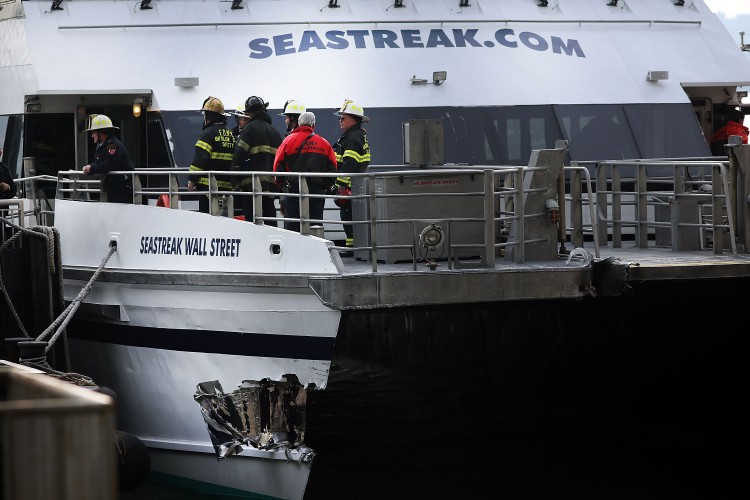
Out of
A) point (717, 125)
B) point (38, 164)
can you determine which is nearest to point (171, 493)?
point (38, 164)

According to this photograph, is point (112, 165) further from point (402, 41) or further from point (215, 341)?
point (402, 41)

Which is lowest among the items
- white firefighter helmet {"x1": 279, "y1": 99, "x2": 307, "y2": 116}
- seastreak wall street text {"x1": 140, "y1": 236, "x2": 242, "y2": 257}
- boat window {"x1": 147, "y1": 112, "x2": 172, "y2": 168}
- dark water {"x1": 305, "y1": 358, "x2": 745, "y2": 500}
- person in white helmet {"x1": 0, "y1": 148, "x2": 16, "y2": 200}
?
dark water {"x1": 305, "y1": 358, "x2": 745, "y2": 500}

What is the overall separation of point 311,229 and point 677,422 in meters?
4.17

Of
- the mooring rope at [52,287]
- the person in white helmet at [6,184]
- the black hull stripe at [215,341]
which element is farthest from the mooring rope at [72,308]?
the person in white helmet at [6,184]

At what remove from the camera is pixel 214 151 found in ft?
37.5

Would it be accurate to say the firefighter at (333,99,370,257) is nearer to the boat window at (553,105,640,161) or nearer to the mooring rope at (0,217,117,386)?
the mooring rope at (0,217,117,386)

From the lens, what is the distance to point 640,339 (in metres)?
10.7

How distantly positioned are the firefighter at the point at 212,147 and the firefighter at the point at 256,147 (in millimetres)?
283

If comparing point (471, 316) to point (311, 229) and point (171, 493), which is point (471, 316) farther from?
point (171, 493)

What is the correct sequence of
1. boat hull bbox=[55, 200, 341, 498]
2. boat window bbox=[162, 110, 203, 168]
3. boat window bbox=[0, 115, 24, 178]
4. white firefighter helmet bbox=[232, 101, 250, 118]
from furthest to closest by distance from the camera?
boat window bbox=[0, 115, 24, 178]
boat window bbox=[162, 110, 203, 168]
white firefighter helmet bbox=[232, 101, 250, 118]
boat hull bbox=[55, 200, 341, 498]

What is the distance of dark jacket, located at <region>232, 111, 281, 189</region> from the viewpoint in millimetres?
10992

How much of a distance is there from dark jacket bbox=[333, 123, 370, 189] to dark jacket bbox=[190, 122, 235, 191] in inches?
39.2

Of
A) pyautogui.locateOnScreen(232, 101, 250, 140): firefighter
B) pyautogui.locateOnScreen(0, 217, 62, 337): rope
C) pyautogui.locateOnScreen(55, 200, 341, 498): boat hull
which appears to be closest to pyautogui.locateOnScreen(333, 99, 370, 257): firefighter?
pyautogui.locateOnScreen(232, 101, 250, 140): firefighter

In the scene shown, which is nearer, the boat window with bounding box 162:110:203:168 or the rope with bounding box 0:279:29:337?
the rope with bounding box 0:279:29:337
